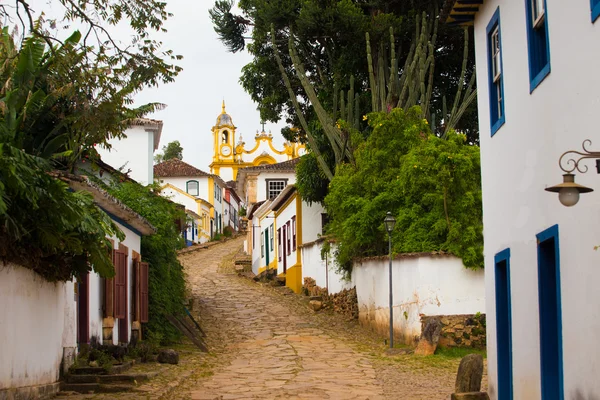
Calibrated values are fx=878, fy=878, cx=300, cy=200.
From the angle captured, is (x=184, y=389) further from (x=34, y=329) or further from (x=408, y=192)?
(x=408, y=192)

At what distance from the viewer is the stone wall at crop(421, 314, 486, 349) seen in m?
17.8

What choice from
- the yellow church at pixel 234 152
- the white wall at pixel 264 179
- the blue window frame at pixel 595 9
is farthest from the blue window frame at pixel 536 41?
the yellow church at pixel 234 152

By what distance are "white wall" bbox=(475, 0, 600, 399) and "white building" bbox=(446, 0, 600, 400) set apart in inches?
0.5

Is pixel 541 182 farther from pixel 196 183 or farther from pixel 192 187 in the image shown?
pixel 192 187

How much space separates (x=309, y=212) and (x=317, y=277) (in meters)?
3.56

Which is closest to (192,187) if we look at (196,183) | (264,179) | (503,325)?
(196,183)

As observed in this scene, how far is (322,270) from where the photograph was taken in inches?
1095

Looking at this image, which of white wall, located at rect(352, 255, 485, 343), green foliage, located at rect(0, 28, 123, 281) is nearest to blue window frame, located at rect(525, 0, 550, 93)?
green foliage, located at rect(0, 28, 123, 281)

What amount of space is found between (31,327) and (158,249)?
9.71 m

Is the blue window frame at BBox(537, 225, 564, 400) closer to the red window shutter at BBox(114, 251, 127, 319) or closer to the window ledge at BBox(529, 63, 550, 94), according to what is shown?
the window ledge at BBox(529, 63, 550, 94)

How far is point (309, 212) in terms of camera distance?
1242 inches

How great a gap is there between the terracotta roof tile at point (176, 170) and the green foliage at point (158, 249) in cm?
4548

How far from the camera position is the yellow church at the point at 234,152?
312 feet

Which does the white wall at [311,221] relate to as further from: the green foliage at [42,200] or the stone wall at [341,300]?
the green foliage at [42,200]
